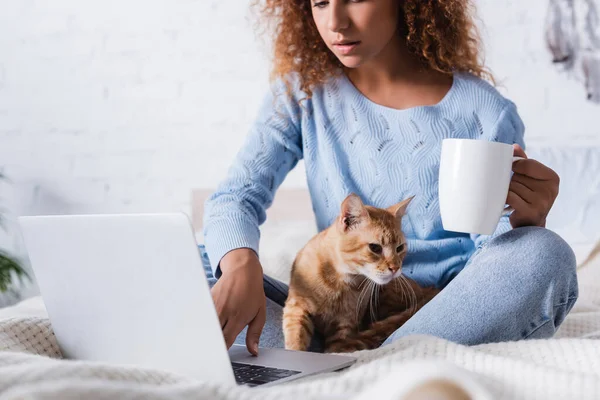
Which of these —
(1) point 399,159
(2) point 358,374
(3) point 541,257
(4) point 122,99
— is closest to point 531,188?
(3) point 541,257

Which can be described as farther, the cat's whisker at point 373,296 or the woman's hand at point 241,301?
the cat's whisker at point 373,296

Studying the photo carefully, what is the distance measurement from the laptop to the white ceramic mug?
0.92ft

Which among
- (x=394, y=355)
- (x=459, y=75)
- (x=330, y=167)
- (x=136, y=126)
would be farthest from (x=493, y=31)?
(x=394, y=355)

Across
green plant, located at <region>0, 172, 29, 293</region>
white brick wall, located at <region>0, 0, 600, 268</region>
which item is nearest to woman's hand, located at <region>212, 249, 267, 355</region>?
white brick wall, located at <region>0, 0, 600, 268</region>

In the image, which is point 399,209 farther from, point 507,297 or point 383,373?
point 383,373

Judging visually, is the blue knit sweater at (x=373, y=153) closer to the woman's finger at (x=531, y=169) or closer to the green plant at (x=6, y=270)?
the woman's finger at (x=531, y=169)

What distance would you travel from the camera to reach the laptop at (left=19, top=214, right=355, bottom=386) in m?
0.72

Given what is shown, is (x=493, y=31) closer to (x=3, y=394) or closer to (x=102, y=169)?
(x=102, y=169)

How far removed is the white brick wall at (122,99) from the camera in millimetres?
2590

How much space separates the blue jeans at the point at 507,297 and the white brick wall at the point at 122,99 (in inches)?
58.9

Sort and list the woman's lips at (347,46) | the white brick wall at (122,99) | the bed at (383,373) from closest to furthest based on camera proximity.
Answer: the bed at (383,373) → the woman's lips at (347,46) → the white brick wall at (122,99)

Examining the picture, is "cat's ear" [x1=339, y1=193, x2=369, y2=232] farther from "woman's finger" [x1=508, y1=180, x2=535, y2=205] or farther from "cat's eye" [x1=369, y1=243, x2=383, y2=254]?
"woman's finger" [x1=508, y1=180, x2=535, y2=205]

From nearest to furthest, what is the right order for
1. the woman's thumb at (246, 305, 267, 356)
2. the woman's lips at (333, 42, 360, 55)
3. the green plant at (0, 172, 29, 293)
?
the woman's thumb at (246, 305, 267, 356)
the woman's lips at (333, 42, 360, 55)
the green plant at (0, 172, 29, 293)

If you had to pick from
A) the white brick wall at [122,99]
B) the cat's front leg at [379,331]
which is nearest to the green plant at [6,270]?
the white brick wall at [122,99]
